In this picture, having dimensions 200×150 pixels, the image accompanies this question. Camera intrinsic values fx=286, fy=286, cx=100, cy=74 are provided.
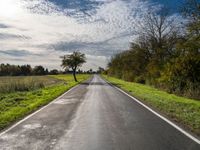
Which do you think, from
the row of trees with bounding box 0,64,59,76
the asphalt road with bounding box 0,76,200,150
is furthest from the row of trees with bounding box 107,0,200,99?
the row of trees with bounding box 0,64,59,76

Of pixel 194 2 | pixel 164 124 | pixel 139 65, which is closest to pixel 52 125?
pixel 164 124

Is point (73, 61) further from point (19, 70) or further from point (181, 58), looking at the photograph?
point (19, 70)

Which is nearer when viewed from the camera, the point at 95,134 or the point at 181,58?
the point at 95,134

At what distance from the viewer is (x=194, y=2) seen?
21.8 m

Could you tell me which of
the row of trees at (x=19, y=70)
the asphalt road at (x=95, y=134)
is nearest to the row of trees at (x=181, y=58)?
the asphalt road at (x=95, y=134)

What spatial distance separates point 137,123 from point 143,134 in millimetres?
1790

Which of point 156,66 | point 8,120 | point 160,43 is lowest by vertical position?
point 8,120

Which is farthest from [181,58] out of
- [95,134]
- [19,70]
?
[19,70]

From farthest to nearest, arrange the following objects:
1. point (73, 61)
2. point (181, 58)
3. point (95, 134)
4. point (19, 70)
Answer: point (19, 70) → point (73, 61) → point (181, 58) → point (95, 134)

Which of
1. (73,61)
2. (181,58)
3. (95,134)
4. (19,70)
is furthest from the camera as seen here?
(19,70)

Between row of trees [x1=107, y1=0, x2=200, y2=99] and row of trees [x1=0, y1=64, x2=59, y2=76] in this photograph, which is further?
row of trees [x1=0, y1=64, x2=59, y2=76]

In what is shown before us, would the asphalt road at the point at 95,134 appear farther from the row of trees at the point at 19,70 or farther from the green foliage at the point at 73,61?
the row of trees at the point at 19,70

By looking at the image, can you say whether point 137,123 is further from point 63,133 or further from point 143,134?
point 63,133

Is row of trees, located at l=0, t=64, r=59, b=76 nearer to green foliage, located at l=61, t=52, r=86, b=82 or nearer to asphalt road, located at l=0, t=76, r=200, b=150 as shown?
green foliage, located at l=61, t=52, r=86, b=82
